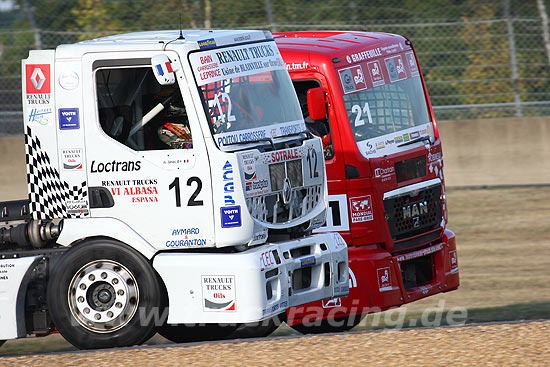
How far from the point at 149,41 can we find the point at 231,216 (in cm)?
141

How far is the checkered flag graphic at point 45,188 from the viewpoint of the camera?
7.17 meters

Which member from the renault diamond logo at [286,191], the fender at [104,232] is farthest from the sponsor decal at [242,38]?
the fender at [104,232]

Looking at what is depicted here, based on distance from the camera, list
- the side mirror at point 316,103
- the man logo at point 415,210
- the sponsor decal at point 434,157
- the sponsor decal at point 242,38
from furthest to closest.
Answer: the sponsor decal at point 434,157 → the man logo at point 415,210 → the side mirror at point 316,103 → the sponsor decal at point 242,38

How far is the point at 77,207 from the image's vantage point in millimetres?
7168

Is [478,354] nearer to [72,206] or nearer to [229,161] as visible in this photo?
[229,161]

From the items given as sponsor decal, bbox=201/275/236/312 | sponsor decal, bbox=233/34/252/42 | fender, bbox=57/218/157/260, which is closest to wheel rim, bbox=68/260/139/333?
fender, bbox=57/218/157/260

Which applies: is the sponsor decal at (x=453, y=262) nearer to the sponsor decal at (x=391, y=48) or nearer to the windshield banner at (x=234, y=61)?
the sponsor decal at (x=391, y=48)

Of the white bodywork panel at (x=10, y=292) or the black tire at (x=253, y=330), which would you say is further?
the black tire at (x=253, y=330)

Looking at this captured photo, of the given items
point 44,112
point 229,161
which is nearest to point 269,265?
point 229,161

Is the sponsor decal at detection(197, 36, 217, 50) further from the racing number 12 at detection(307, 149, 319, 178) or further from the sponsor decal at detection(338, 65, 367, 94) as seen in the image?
the sponsor decal at detection(338, 65, 367, 94)

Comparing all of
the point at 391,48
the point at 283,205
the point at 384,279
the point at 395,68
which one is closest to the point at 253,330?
the point at 384,279

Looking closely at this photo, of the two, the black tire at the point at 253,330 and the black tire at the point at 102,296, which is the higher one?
the black tire at the point at 102,296

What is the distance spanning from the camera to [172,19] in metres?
15.3

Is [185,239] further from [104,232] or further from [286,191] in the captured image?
[286,191]
